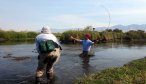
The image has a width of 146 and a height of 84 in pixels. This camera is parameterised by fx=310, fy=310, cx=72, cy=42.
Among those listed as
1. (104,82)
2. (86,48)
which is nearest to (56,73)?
(104,82)

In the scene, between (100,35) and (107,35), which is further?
(107,35)

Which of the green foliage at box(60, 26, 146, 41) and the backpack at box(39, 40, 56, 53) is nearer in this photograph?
the backpack at box(39, 40, 56, 53)

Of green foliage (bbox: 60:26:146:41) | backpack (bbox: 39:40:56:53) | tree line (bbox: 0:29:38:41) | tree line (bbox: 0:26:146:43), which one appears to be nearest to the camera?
backpack (bbox: 39:40:56:53)

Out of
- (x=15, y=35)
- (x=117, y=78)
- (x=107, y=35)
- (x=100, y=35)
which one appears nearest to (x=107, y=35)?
(x=107, y=35)

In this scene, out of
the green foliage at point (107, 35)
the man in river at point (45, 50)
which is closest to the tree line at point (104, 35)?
the green foliage at point (107, 35)

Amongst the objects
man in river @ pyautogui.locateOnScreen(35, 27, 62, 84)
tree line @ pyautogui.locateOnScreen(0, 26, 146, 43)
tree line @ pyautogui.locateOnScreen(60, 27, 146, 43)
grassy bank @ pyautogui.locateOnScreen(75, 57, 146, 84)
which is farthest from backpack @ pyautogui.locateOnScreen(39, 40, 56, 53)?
tree line @ pyautogui.locateOnScreen(0, 26, 146, 43)

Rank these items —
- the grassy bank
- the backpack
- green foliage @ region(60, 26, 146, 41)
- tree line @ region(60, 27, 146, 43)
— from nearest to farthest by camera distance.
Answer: the grassy bank < the backpack < tree line @ region(60, 27, 146, 43) < green foliage @ region(60, 26, 146, 41)

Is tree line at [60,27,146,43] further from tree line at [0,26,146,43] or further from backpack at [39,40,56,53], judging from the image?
backpack at [39,40,56,53]

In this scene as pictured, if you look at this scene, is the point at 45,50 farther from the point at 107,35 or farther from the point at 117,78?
the point at 107,35

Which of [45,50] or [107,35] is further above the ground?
[45,50]

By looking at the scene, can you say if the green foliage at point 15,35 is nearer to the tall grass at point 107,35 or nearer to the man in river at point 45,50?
the tall grass at point 107,35

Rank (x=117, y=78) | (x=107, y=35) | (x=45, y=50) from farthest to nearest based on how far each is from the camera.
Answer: (x=107, y=35) → (x=45, y=50) → (x=117, y=78)

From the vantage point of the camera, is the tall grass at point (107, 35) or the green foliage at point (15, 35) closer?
the tall grass at point (107, 35)

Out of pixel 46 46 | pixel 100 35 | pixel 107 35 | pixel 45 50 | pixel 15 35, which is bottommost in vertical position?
pixel 15 35
